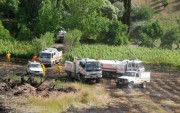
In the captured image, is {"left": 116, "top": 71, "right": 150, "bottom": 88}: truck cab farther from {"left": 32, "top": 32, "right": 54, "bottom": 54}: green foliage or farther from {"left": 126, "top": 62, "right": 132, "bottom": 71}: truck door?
{"left": 32, "top": 32, "right": 54, "bottom": 54}: green foliage

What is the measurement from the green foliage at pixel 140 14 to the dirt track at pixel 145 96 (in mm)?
39560

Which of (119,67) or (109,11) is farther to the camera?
(109,11)

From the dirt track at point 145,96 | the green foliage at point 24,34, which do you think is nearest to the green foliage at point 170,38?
the dirt track at point 145,96

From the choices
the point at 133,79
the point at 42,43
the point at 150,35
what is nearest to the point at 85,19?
the point at 42,43

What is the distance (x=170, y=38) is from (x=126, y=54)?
55.0 feet

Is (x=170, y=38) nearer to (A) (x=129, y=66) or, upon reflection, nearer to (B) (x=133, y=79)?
(A) (x=129, y=66)

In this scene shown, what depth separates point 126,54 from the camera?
203 ft

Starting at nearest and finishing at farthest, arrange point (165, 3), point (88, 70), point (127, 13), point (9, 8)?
point (88, 70), point (9, 8), point (127, 13), point (165, 3)

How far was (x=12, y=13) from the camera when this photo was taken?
7788cm

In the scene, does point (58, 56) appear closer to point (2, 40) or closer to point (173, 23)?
point (2, 40)

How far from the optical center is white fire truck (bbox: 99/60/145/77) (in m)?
47.1

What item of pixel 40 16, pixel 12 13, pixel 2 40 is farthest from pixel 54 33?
pixel 12 13

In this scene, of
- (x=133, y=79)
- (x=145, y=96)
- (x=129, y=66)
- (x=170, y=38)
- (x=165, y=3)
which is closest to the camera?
(x=145, y=96)

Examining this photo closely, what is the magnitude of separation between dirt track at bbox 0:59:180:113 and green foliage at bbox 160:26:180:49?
76.4ft
